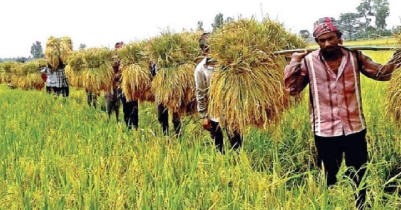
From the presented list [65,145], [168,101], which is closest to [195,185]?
[65,145]

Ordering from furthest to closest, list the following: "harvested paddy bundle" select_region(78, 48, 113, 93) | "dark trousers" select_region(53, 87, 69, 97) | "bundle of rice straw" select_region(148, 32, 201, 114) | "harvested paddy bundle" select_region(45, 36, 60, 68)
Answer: "dark trousers" select_region(53, 87, 69, 97) < "harvested paddy bundle" select_region(45, 36, 60, 68) < "harvested paddy bundle" select_region(78, 48, 113, 93) < "bundle of rice straw" select_region(148, 32, 201, 114)

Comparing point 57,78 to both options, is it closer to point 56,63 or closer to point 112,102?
point 56,63

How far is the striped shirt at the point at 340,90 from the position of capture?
2654 millimetres

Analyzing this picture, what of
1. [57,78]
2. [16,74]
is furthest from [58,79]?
[16,74]

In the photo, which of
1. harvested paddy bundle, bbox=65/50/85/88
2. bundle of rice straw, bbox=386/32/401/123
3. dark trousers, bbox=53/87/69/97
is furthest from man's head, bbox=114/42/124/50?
bundle of rice straw, bbox=386/32/401/123

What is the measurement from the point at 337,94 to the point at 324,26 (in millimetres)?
412

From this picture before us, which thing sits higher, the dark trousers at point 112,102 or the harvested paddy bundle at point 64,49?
the harvested paddy bundle at point 64,49

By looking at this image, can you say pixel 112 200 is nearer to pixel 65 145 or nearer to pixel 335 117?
pixel 335 117

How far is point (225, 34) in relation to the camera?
332cm

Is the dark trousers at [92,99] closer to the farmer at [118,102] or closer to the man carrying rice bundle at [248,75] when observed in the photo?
the farmer at [118,102]

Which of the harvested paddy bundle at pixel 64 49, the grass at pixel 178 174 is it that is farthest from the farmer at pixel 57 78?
the grass at pixel 178 174

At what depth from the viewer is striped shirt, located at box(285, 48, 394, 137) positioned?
2654 mm

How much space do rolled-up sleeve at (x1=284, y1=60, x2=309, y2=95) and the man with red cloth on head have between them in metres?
0.04

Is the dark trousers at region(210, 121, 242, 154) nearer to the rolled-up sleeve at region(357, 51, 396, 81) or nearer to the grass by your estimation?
the grass
